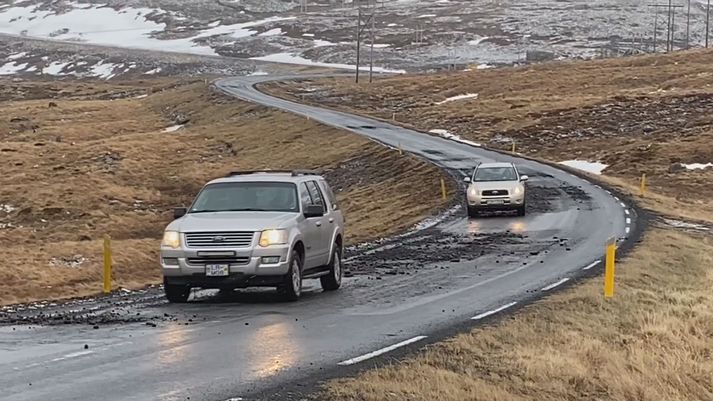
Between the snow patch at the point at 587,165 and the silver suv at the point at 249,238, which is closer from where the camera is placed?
the silver suv at the point at 249,238

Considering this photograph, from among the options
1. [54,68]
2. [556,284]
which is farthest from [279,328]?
[54,68]

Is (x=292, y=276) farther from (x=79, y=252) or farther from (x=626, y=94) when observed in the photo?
(x=626, y=94)

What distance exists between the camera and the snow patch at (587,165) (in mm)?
53969

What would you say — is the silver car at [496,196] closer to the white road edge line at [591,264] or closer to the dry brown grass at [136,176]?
the dry brown grass at [136,176]

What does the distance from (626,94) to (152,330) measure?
69869mm

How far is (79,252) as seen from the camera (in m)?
25.5

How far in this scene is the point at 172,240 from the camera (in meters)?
14.8

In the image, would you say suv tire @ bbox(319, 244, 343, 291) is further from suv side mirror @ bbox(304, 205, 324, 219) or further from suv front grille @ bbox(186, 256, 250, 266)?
suv front grille @ bbox(186, 256, 250, 266)

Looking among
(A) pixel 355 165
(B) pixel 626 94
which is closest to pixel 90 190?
(A) pixel 355 165

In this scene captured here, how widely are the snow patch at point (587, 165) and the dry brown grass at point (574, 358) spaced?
123 ft

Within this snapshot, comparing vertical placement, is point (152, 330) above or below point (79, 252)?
above

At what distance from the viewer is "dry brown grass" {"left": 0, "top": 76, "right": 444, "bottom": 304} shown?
24500mm

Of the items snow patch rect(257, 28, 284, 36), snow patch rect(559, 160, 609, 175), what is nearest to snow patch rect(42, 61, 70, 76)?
snow patch rect(257, 28, 284, 36)

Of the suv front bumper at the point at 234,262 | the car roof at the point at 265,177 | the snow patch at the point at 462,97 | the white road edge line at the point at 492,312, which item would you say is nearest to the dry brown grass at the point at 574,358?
the white road edge line at the point at 492,312
